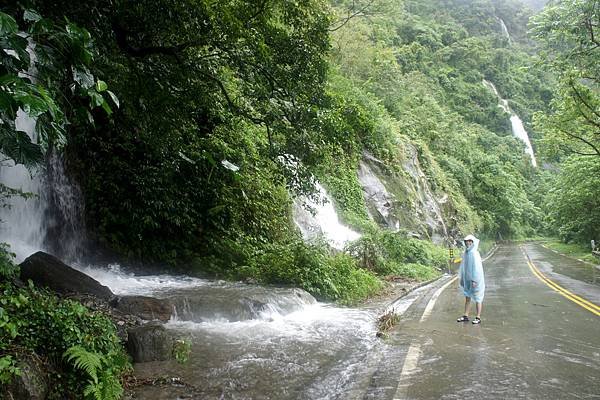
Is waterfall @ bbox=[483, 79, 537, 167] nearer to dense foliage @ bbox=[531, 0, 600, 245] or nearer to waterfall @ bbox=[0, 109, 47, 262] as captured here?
dense foliage @ bbox=[531, 0, 600, 245]

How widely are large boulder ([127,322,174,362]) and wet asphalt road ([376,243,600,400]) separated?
2.88m

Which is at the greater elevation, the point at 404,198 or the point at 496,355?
the point at 404,198

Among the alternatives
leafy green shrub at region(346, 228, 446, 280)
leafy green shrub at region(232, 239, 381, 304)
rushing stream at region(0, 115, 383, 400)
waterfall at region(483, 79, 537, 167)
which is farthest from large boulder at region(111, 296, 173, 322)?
waterfall at region(483, 79, 537, 167)

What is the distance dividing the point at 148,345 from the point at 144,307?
7.50 ft

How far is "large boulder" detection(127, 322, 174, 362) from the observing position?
6.65 metres

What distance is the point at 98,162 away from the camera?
14.2 metres

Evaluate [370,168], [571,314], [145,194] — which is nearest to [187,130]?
[145,194]

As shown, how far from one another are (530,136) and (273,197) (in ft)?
240

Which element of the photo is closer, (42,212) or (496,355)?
(496,355)

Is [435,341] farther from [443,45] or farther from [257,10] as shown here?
[443,45]

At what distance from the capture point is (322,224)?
20781 mm

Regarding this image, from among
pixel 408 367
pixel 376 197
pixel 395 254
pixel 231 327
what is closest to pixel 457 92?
pixel 376 197

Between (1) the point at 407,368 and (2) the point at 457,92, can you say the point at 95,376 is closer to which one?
(1) the point at 407,368

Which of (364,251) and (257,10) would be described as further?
(364,251)
